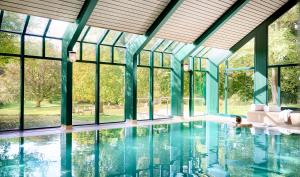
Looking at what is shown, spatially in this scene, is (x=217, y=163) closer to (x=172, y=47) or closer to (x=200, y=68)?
(x=172, y=47)

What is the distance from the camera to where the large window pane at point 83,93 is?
1049 centimetres

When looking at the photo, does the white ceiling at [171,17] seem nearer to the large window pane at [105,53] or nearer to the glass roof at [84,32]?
the glass roof at [84,32]

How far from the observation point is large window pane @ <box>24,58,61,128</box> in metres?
9.51

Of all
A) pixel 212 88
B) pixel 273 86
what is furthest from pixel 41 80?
pixel 273 86

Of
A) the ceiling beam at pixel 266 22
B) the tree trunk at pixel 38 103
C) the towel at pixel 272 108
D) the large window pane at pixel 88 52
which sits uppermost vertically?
the ceiling beam at pixel 266 22

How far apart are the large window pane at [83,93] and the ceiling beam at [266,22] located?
7.23 meters

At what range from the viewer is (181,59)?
43.8 ft

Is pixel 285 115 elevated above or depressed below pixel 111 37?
below

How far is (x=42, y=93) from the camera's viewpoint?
9773 mm

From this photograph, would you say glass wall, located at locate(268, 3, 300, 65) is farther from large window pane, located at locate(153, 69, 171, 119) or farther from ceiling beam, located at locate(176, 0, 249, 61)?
large window pane, located at locate(153, 69, 171, 119)

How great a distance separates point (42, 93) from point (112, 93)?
9.23ft

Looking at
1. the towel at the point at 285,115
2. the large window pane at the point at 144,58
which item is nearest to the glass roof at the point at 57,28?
the large window pane at the point at 144,58

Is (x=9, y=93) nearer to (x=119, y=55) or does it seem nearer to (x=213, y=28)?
(x=119, y=55)

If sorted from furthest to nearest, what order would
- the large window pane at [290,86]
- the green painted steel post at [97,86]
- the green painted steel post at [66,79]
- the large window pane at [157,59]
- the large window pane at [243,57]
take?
the large window pane at [243,57] < the large window pane at [157,59] < the large window pane at [290,86] < the green painted steel post at [97,86] < the green painted steel post at [66,79]
